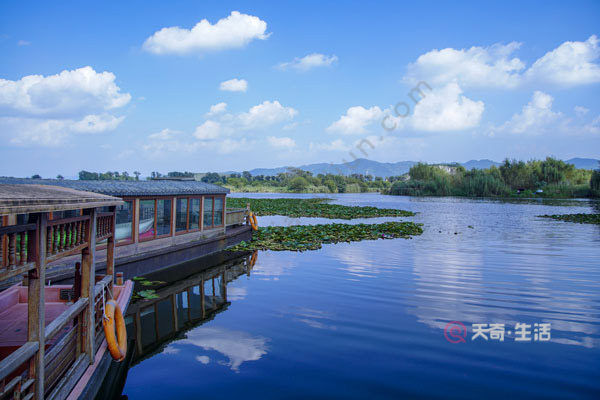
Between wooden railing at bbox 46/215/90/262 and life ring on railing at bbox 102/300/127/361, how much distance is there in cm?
110

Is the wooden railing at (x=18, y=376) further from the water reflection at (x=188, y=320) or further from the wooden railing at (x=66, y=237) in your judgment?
the water reflection at (x=188, y=320)

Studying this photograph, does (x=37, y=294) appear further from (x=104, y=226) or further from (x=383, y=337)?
(x=383, y=337)

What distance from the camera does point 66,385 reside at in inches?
142

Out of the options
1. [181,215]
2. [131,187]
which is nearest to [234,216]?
[181,215]

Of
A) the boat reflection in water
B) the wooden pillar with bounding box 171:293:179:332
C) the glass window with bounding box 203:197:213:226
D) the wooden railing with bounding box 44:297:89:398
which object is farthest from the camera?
the glass window with bounding box 203:197:213:226

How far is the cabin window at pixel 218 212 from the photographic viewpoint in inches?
550

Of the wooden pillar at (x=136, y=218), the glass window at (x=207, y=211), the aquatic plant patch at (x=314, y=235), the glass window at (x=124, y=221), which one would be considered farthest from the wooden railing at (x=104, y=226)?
the aquatic plant patch at (x=314, y=235)

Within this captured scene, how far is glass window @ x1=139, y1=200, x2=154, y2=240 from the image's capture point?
33.9ft

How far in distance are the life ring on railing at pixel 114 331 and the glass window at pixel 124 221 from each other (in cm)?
484

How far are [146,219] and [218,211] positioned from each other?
3.84m

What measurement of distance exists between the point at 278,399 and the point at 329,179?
361 feet

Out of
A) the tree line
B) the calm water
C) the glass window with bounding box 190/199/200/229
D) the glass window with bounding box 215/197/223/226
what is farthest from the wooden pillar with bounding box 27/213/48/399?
the tree line

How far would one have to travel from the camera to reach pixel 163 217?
11188mm

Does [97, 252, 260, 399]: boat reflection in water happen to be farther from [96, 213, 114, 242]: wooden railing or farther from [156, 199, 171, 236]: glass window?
[96, 213, 114, 242]: wooden railing
